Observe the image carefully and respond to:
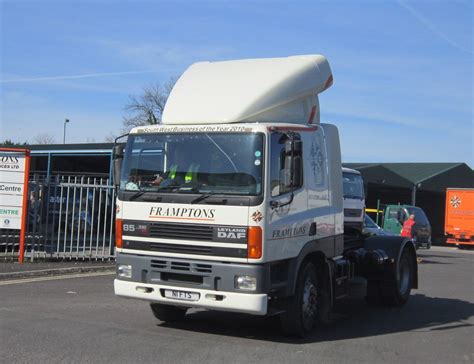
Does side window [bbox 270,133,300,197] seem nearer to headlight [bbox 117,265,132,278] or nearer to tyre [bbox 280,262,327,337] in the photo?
tyre [bbox 280,262,327,337]

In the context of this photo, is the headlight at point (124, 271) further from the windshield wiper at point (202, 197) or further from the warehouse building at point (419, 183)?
the warehouse building at point (419, 183)

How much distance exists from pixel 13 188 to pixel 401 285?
8646mm

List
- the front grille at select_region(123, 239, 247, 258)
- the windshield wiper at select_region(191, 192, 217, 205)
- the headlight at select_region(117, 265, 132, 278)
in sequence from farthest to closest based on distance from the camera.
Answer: the headlight at select_region(117, 265, 132, 278) → the windshield wiper at select_region(191, 192, 217, 205) → the front grille at select_region(123, 239, 247, 258)

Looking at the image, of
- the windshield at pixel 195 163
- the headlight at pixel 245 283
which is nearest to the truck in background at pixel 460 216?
the windshield at pixel 195 163

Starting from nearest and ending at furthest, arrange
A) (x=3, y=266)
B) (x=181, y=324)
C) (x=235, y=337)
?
(x=235, y=337)
(x=181, y=324)
(x=3, y=266)

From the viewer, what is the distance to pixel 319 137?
8203 mm

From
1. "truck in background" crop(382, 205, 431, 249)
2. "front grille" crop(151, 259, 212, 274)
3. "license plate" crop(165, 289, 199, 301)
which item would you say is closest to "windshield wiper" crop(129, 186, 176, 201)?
"front grille" crop(151, 259, 212, 274)

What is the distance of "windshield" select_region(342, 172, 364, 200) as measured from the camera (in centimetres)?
1488

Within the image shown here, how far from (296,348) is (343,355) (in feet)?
1.90

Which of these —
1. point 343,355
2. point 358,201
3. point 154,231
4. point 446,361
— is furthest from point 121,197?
point 358,201

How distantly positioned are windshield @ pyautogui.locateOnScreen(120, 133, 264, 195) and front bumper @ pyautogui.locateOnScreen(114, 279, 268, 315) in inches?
46.7

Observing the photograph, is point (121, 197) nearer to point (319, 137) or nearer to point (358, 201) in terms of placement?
point (319, 137)

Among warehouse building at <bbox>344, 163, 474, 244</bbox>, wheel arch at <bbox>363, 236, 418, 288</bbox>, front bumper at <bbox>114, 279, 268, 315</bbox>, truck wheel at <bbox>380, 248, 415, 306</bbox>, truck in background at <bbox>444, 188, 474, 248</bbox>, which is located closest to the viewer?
front bumper at <bbox>114, 279, 268, 315</bbox>

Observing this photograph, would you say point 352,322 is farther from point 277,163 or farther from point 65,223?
point 65,223
